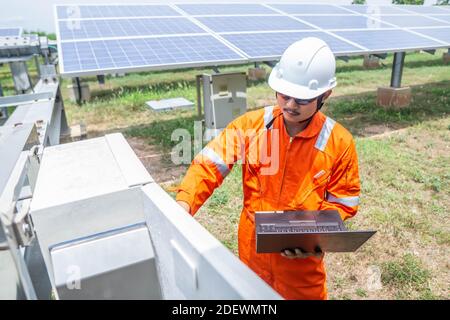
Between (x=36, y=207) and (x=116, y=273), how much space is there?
12.5 inches

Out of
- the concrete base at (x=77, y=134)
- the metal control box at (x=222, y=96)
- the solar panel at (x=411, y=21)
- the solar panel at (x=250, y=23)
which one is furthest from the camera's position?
the solar panel at (x=411, y=21)

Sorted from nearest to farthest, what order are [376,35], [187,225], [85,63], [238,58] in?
1. [187,225]
2. [85,63]
3. [238,58]
4. [376,35]

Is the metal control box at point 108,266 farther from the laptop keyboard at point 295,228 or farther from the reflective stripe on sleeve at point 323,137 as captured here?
the reflective stripe on sleeve at point 323,137

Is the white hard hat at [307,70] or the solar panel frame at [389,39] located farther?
the solar panel frame at [389,39]

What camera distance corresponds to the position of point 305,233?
1.50 m

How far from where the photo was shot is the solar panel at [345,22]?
24.7 ft

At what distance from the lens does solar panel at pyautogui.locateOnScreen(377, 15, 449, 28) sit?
342 inches

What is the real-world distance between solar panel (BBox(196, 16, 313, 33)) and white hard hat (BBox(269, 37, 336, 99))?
503 centimetres

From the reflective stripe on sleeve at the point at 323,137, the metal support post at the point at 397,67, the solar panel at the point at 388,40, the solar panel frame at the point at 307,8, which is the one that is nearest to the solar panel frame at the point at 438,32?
the solar panel at the point at 388,40

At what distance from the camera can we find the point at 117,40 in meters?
5.67

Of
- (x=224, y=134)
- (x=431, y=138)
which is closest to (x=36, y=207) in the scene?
(x=224, y=134)

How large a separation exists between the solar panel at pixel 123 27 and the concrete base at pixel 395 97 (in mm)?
4560

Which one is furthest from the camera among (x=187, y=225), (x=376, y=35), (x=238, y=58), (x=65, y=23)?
(x=376, y=35)

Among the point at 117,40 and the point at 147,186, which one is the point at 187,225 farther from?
the point at 117,40
